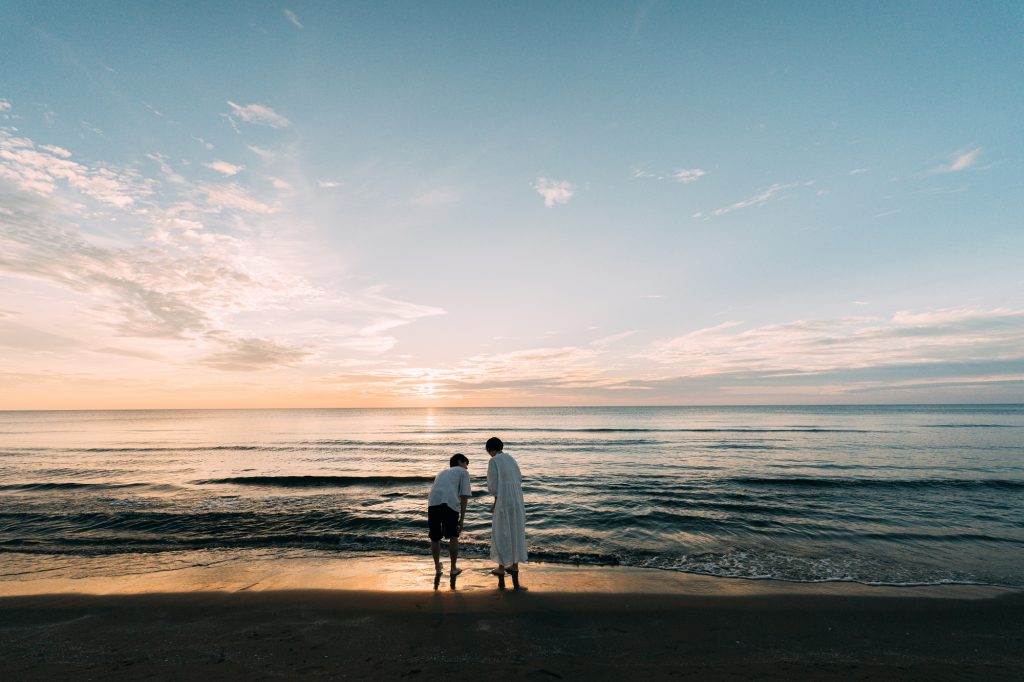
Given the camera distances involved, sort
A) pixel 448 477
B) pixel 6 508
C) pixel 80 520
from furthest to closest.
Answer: pixel 6 508, pixel 80 520, pixel 448 477

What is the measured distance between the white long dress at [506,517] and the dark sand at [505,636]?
0.70m

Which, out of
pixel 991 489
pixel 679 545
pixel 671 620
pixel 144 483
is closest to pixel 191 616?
pixel 671 620

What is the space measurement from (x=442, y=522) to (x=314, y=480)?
1803cm

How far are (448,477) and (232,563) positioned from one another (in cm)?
651

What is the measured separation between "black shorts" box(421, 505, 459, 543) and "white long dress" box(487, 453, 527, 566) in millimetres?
811

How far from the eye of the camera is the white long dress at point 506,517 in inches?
322

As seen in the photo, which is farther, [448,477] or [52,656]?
[448,477]

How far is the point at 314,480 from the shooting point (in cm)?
2333

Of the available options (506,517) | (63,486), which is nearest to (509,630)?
(506,517)

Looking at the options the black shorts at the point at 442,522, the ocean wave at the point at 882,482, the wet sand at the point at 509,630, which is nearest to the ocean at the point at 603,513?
the ocean wave at the point at 882,482

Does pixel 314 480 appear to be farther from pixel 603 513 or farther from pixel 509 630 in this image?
pixel 509 630

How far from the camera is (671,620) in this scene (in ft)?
23.2

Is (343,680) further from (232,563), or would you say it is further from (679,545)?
(679,545)

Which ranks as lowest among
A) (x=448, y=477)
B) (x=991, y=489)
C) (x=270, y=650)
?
(x=991, y=489)
